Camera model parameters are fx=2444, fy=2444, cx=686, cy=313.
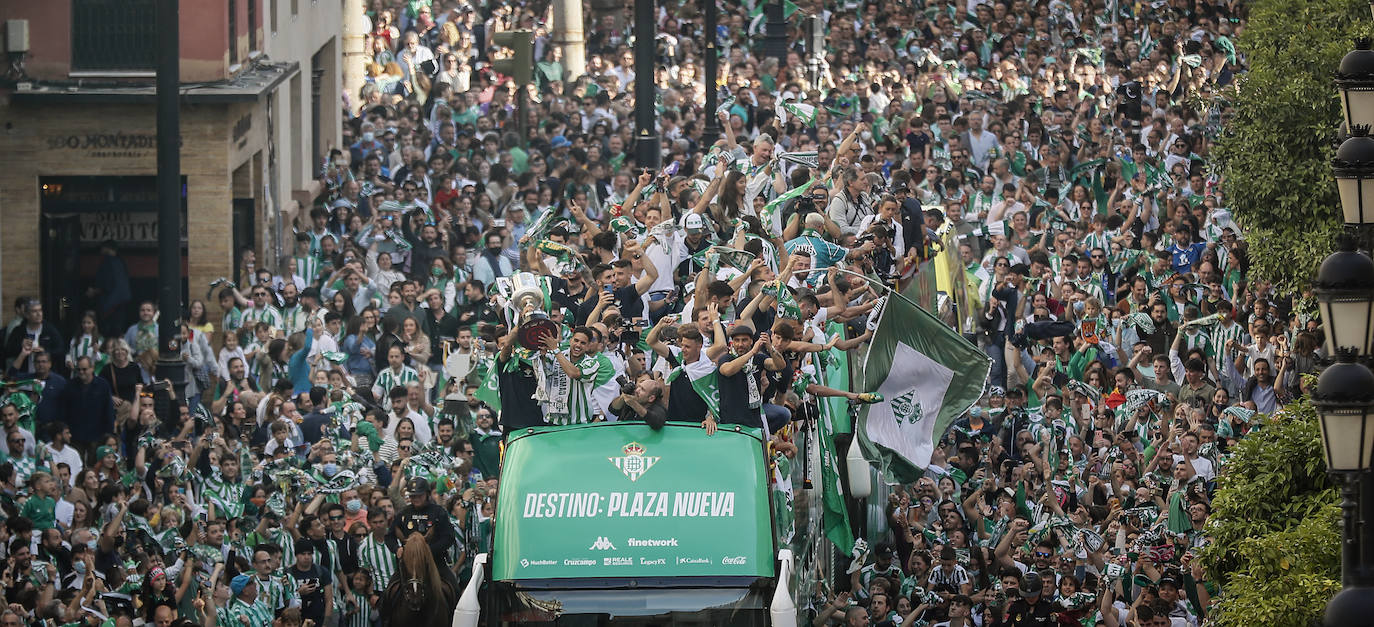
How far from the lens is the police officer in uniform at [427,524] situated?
1683 centimetres

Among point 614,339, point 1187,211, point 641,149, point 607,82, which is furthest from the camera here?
point 607,82

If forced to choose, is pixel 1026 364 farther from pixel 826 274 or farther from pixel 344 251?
pixel 344 251

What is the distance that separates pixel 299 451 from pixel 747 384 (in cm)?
535

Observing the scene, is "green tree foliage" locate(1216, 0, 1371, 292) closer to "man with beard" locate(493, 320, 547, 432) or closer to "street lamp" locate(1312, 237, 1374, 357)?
"man with beard" locate(493, 320, 547, 432)

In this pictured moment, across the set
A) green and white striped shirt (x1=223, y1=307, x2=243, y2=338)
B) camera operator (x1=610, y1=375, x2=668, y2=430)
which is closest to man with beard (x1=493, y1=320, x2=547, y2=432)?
camera operator (x1=610, y1=375, x2=668, y2=430)

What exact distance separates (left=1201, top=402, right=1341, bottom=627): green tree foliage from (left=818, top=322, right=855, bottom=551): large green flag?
3.26 m

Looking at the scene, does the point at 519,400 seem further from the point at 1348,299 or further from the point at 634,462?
the point at 1348,299

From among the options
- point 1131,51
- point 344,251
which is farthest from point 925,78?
point 344,251

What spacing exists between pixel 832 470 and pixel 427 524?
2.83m

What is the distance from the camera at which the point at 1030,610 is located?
1612 centimetres

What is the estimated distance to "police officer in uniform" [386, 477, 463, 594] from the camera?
16.8 meters

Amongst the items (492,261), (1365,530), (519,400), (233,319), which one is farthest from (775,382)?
(492,261)

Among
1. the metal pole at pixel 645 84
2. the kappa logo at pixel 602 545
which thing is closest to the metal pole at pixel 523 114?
the metal pole at pixel 645 84

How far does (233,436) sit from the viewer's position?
19.6 metres
